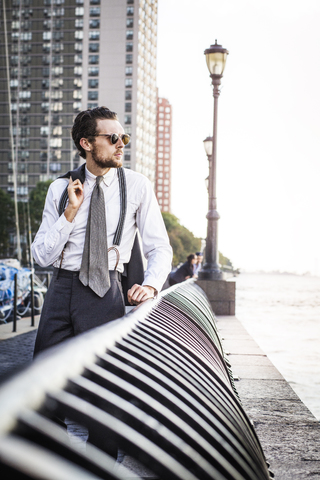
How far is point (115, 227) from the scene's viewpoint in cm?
295

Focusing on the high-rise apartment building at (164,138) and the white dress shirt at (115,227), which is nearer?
the white dress shirt at (115,227)

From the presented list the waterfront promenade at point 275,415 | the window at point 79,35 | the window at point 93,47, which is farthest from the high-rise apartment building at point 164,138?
the waterfront promenade at point 275,415

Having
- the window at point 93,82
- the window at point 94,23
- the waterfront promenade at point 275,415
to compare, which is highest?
the window at point 94,23

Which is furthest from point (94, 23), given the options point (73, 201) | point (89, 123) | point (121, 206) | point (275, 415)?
point (73, 201)

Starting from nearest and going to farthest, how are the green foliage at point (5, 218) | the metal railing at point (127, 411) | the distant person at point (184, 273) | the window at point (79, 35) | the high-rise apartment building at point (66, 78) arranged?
the metal railing at point (127, 411), the distant person at point (184, 273), the green foliage at point (5, 218), the high-rise apartment building at point (66, 78), the window at point (79, 35)

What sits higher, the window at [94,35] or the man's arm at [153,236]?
the window at [94,35]

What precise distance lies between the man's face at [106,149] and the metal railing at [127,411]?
38.8 inches

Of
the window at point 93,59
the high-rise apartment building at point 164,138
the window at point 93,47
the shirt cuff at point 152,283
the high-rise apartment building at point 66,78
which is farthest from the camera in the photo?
the high-rise apartment building at point 164,138

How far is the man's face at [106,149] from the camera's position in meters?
2.96

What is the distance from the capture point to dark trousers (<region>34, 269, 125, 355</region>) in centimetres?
279

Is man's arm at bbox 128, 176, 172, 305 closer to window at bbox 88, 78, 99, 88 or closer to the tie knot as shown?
the tie knot

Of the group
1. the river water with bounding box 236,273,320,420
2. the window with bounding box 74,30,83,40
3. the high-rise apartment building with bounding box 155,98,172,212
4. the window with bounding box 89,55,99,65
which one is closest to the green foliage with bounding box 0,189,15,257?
the window with bounding box 89,55,99,65

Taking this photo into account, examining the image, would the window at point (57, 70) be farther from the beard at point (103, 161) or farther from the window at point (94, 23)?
the beard at point (103, 161)

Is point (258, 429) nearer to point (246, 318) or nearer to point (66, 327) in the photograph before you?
point (66, 327)
